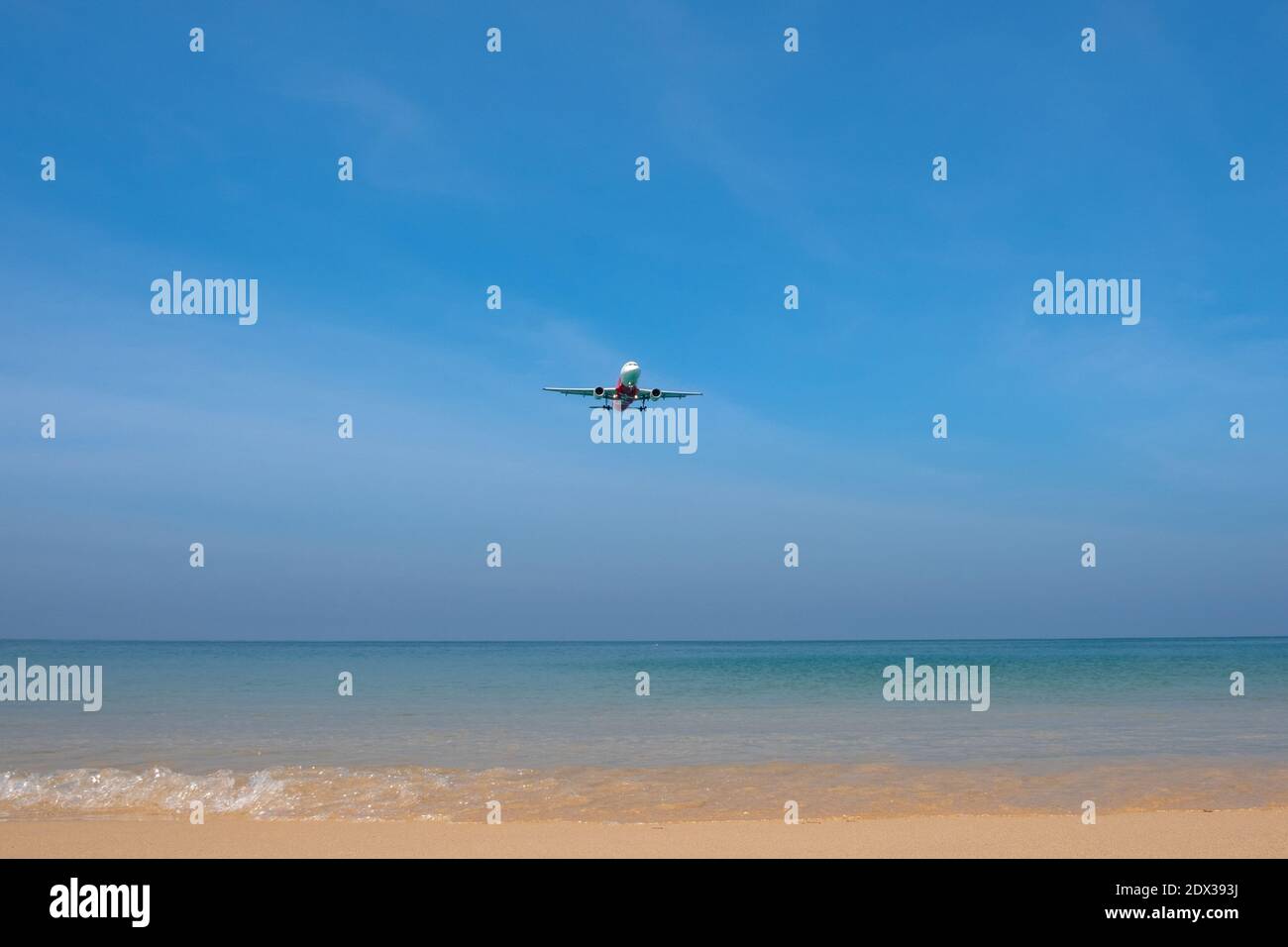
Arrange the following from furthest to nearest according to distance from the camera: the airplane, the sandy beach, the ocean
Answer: the airplane < the ocean < the sandy beach

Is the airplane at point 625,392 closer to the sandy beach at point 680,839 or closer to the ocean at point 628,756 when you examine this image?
the ocean at point 628,756

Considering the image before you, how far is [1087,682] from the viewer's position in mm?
39062

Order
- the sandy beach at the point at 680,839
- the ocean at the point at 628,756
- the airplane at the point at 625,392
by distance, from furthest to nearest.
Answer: the airplane at the point at 625,392, the ocean at the point at 628,756, the sandy beach at the point at 680,839

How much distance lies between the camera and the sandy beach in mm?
8305

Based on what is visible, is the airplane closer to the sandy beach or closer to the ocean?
the ocean

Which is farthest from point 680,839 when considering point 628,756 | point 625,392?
point 625,392

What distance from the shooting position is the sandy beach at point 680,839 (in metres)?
8.30

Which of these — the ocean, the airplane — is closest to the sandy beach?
the ocean

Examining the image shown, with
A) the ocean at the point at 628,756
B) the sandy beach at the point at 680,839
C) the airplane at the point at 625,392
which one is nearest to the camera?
the sandy beach at the point at 680,839

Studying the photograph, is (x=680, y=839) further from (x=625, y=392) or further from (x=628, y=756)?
(x=625, y=392)

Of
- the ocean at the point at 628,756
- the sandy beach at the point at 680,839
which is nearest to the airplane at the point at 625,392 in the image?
the ocean at the point at 628,756
